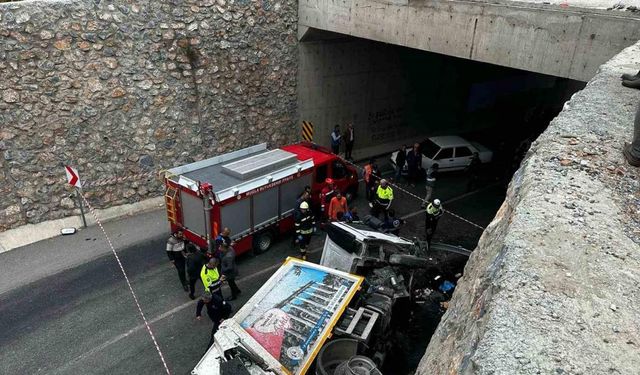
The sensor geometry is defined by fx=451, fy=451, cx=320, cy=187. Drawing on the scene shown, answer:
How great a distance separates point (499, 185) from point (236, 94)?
1007 centimetres

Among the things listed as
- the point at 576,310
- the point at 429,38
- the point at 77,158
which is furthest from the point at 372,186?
the point at 576,310

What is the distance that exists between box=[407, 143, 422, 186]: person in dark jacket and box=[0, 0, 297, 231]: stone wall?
5199 millimetres

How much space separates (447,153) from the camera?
671 inches

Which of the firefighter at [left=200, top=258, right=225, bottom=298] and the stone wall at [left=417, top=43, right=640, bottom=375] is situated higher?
the stone wall at [left=417, top=43, right=640, bottom=375]

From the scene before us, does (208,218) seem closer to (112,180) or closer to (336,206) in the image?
(336,206)

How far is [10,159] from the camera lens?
11219mm

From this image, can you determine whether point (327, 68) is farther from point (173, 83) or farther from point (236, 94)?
point (173, 83)

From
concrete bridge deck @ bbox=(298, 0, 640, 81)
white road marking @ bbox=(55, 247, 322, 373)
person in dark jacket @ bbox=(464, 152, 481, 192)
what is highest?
concrete bridge deck @ bbox=(298, 0, 640, 81)

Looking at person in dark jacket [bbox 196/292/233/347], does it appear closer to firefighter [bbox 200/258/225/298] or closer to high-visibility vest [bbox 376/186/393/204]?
firefighter [bbox 200/258/225/298]

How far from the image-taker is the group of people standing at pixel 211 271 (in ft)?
27.6

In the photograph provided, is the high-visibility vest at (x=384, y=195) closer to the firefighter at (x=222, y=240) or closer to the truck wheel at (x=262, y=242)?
the truck wheel at (x=262, y=242)

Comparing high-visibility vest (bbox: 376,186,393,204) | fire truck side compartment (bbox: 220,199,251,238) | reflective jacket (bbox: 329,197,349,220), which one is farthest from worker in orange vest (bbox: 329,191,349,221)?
fire truck side compartment (bbox: 220,199,251,238)

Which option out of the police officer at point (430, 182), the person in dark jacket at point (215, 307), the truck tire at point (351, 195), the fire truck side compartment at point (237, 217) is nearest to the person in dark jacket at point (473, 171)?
the police officer at point (430, 182)

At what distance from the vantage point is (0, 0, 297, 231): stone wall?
1106 centimetres
